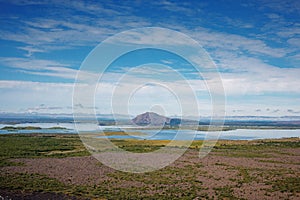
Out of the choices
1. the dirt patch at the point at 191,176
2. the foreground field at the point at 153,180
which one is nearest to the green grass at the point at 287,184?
the foreground field at the point at 153,180

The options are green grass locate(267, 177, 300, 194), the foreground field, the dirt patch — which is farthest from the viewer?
green grass locate(267, 177, 300, 194)

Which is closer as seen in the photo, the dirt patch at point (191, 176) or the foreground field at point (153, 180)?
the foreground field at point (153, 180)

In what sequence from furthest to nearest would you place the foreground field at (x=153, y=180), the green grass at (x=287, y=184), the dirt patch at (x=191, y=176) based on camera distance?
1. the green grass at (x=287, y=184)
2. the dirt patch at (x=191, y=176)
3. the foreground field at (x=153, y=180)

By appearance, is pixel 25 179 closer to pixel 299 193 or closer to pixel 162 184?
pixel 162 184

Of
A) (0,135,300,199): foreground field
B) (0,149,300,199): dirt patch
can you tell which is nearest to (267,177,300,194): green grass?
(0,135,300,199): foreground field

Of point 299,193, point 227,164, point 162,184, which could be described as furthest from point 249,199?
point 227,164

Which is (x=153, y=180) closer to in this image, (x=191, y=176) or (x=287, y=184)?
(x=191, y=176)

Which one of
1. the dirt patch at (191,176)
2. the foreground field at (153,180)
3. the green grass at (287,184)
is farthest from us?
the green grass at (287,184)

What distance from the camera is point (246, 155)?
1302 inches

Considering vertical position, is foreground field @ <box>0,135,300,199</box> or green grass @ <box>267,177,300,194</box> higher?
foreground field @ <box>0,135,300,199</box>

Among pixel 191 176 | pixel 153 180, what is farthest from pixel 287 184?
pixel 153 180

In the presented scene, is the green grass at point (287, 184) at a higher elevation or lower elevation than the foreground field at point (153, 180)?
lower

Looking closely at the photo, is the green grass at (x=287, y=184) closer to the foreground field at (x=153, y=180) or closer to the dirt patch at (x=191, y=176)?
the foreground field at (x=153, y=180)

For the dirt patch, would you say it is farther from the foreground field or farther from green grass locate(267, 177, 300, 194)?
green grass locate(267, 177, 300, 194)
